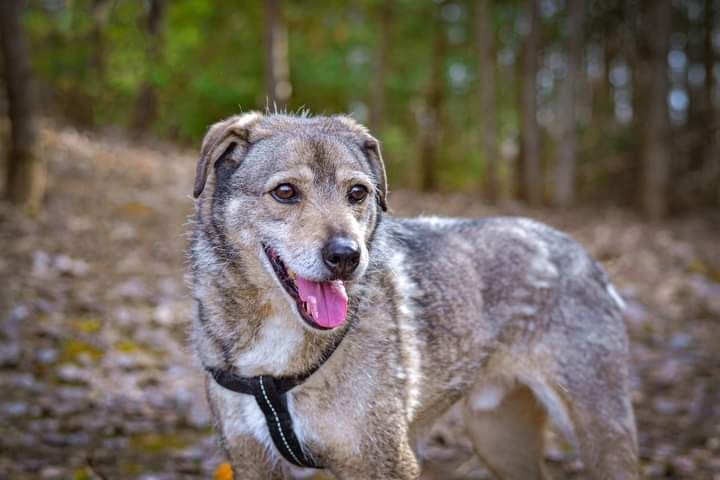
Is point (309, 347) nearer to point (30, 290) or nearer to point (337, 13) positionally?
point (30, 290)

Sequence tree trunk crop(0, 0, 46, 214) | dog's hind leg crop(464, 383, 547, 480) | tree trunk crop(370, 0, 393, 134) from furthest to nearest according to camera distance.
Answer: tree trunk crop(370, 0, 393, 134) → tree trunk crop(0, 0, 46, 214) → dog's hind leg crop(464, 383, 547, 480)

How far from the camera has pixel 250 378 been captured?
11.5 ft

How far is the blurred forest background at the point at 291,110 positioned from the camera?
6.13 m

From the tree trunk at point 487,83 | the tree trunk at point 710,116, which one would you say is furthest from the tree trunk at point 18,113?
the tree trunk at point 710,116

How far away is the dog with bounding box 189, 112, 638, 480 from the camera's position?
11.2 feet

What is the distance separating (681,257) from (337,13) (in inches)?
441

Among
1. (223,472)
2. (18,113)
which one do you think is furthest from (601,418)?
(18,113)

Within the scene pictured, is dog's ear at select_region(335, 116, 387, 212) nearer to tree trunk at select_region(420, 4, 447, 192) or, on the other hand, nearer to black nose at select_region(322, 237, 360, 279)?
black nose at select_region(322, 237, 360, 279)

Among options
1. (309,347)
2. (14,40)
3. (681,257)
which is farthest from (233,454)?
(681,257)

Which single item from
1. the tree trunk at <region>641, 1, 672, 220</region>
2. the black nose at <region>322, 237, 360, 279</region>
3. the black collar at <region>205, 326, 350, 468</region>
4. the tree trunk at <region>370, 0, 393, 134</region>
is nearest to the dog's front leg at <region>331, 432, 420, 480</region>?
the black collar at <region>205, 326, 350, 468</region>

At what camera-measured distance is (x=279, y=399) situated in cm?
345

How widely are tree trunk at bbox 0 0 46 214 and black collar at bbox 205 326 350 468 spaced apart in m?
7.70

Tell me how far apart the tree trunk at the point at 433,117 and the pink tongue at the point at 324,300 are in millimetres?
21756

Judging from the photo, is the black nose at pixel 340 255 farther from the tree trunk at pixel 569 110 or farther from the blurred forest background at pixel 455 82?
the tree trunk at pixel 569 110
